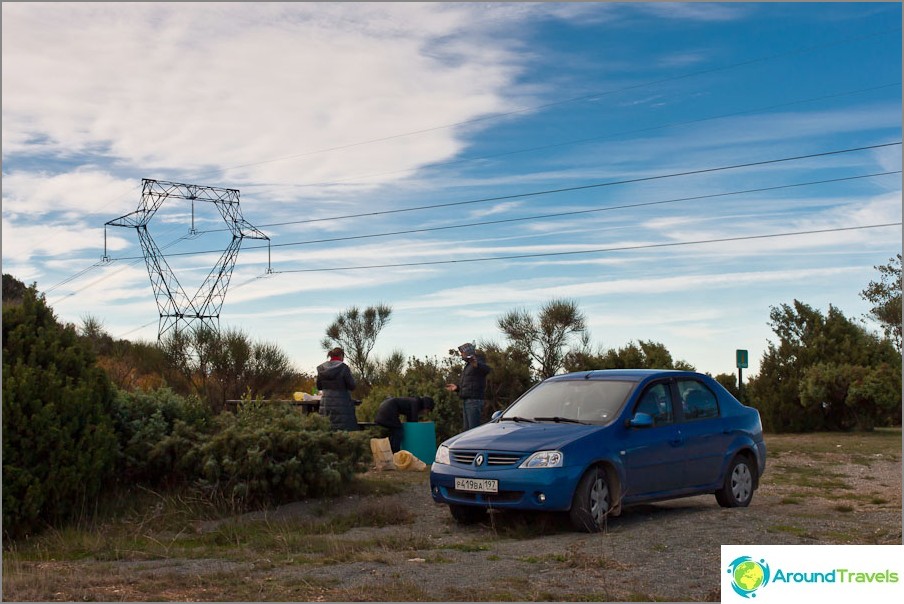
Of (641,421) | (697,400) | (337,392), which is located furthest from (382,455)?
(641,421)

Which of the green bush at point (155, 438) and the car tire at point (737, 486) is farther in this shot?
the green bush at point (155, 438)

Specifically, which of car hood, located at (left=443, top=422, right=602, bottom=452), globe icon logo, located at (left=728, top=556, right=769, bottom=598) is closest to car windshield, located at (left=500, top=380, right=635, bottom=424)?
car hood, located at (left=443, top=422, right=602, bottom=452)

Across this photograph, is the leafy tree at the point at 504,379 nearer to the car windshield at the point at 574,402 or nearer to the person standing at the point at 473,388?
the person standing at the point at 473,388

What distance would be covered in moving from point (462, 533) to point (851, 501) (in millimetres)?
6074

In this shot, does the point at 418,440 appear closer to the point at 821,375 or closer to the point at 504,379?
the point at 504,379

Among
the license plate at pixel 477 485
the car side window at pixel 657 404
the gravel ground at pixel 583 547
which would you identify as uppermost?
the car side window at pixel 657 404

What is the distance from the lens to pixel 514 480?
985cm

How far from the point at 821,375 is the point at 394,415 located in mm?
17753

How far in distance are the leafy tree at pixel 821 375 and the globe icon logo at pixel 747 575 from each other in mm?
24672

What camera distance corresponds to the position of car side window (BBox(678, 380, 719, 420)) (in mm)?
11578

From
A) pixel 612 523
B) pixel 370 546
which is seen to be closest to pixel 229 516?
pixel 370 546

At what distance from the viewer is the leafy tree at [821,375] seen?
97.9ft

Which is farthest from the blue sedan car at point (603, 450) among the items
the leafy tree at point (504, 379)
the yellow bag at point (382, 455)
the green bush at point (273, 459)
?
the leafy tree at point (504, 379)

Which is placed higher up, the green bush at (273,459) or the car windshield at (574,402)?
the car windshield at (574,402)
